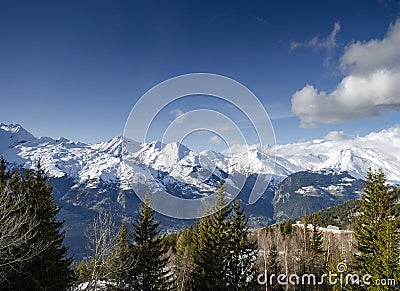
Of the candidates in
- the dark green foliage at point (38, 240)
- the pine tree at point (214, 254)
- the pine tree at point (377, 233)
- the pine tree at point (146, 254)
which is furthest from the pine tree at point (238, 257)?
the dark green foliage at point (38, 240)

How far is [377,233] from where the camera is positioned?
21.2 meters

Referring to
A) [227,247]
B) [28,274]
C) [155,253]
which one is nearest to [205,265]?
[227,247]

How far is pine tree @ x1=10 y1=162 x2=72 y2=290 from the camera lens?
1841 centimetres

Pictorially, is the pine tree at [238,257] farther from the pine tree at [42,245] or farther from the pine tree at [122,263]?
the pine tree at [42,245]

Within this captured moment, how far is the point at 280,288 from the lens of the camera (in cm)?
3800

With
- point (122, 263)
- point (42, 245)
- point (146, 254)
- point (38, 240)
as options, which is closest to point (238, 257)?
point (146, 254)

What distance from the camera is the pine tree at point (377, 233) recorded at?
18.8 meters

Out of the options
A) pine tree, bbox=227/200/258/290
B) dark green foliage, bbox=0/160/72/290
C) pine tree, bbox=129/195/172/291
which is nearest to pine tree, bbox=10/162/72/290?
dark green foliage, bbox=0/160/72/290

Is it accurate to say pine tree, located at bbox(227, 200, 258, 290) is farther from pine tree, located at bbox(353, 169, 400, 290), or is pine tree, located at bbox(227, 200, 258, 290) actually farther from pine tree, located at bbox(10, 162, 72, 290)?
pine tree, located at bbox(10, 162, 72, 290)

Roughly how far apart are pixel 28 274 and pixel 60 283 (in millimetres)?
2835

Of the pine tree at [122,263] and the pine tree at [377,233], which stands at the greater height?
the pine tree at [377,233]

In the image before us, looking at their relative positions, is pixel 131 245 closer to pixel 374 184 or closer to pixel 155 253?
pixel 155 253

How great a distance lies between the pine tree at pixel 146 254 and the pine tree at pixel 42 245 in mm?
4855

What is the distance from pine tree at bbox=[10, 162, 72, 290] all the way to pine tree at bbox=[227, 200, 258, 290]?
12.5m
